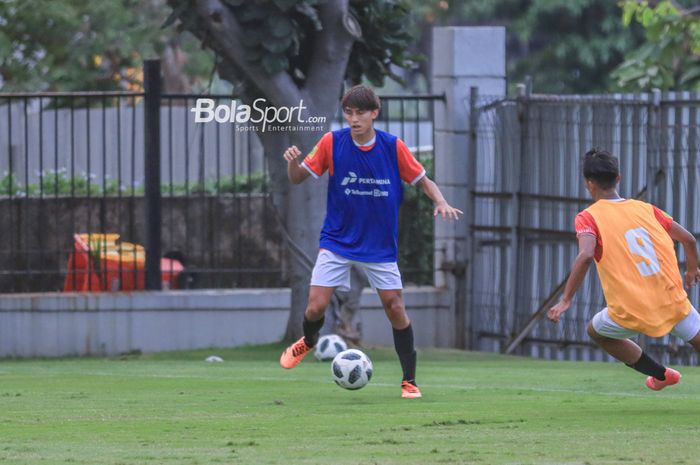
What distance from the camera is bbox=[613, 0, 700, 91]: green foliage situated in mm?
17609

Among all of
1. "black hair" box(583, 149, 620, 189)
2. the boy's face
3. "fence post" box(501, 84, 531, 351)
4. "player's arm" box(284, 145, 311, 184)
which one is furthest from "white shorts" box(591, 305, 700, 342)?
"fence post" box(501, 84, 531, 351)

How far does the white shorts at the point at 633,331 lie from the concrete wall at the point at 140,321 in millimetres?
7238

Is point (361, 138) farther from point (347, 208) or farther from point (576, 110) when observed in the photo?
point (576, 110)

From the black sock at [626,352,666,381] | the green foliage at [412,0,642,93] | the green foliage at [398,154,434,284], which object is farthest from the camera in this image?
the green foliage at [412,0,642,93]

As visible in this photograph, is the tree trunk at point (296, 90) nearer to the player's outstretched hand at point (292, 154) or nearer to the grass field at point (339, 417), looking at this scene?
the grass field at point (339, 417)

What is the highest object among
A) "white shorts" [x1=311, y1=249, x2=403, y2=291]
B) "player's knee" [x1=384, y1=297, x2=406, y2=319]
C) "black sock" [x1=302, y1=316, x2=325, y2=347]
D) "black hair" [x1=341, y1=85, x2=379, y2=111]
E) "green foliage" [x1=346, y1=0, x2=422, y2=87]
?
"green foliage" [x1=346, y1=0, x2=422, y2=87]

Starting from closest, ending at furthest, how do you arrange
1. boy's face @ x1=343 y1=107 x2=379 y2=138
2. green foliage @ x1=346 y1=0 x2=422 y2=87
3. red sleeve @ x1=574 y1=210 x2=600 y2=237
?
1. red sleeve @ x1=574 y1=210 x2=600 y2=237
2. boy's face @ x1=343 y1=107 x2=379 y2=138
3. green foliage @ x1=346 y1=0 x2=422 y2=87

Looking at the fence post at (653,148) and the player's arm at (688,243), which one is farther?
the fence post at (653,148)

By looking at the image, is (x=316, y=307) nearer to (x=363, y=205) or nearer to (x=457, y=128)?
(x=363, y=205)

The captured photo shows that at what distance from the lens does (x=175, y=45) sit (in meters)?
30.7

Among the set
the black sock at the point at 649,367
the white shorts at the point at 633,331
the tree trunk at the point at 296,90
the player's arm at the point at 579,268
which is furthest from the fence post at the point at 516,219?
the player's arm at the point at 579,268

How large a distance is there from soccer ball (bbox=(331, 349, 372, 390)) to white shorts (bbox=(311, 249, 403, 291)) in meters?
0.45

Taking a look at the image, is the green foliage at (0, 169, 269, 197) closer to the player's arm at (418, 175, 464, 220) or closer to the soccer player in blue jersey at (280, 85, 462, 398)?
the soccer player in blue jersey at (280, 85, 462, 398)

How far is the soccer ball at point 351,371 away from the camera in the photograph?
9.23m
